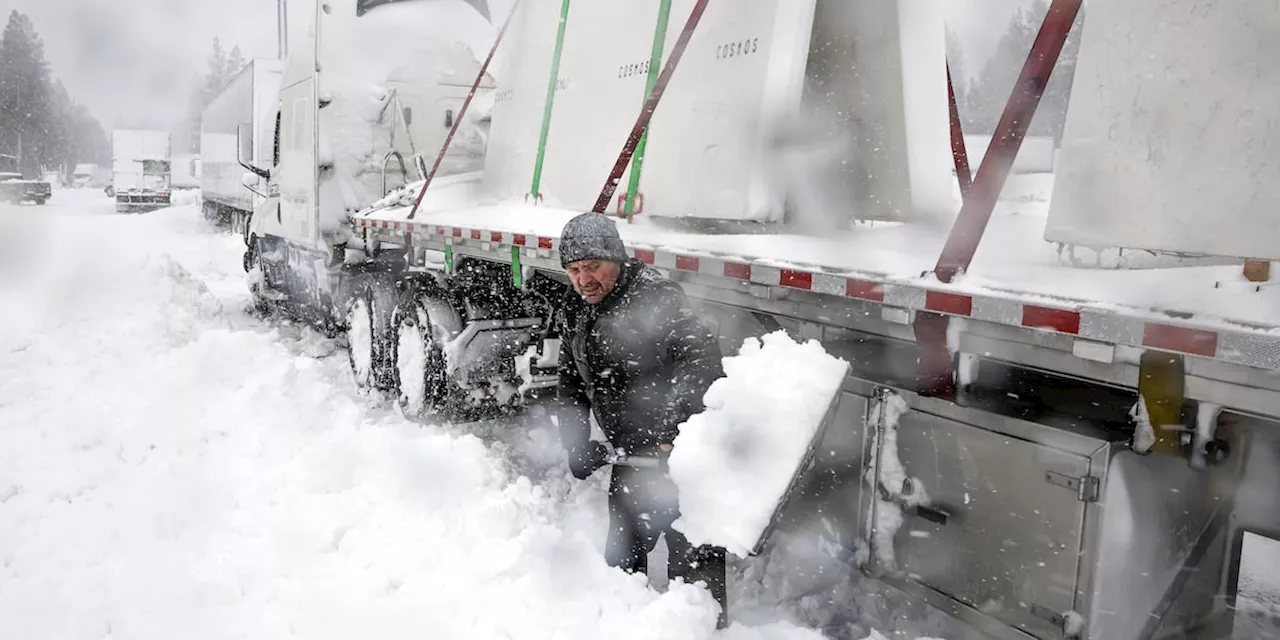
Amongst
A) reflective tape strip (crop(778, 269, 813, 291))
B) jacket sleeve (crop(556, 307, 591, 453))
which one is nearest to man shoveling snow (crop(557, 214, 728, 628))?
jacket sleeve (crop(556, 307, 591, 453))

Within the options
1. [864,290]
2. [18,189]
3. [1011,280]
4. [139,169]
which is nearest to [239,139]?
[18,189]

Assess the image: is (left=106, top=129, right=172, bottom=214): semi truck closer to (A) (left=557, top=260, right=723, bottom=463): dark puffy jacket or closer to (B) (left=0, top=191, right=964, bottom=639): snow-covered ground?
(B) (left=0, top=191, right=964, bottom=639): snow-covered ground

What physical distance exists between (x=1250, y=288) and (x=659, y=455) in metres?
1.97

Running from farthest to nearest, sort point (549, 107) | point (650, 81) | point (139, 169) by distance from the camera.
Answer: point (139, 169) < point (549, 107) < point (650, 81)

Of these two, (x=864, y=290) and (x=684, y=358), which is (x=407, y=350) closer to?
(x=684, y=358)

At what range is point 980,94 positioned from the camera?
880 cm

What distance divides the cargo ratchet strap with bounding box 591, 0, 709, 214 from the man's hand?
145 cm

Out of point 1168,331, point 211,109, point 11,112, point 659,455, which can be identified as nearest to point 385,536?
point 659,455

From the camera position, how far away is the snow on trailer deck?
1936mm

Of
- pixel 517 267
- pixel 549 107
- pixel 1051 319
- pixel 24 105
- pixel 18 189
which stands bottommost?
pixel 517 267

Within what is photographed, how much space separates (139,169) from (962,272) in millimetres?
42971

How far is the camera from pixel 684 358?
3234 mm

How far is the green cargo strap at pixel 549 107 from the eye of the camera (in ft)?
19.1

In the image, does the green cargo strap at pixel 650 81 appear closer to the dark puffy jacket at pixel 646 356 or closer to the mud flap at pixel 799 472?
the dark puffy jacket at pixel 646 356
